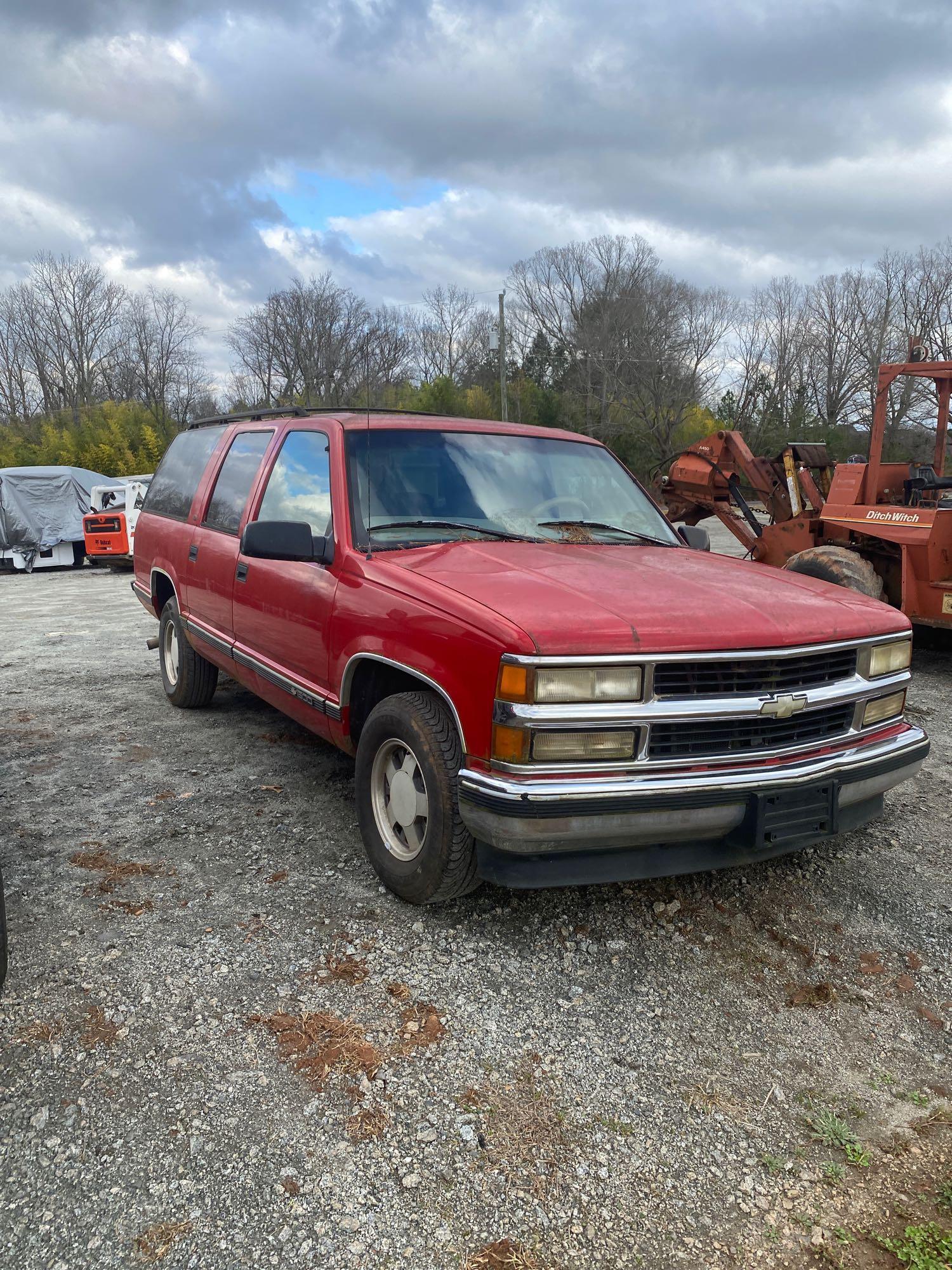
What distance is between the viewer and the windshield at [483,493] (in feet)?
11.9

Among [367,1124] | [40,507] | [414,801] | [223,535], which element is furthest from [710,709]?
[40,507]

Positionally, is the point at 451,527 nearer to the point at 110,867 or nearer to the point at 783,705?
the point at 783,705

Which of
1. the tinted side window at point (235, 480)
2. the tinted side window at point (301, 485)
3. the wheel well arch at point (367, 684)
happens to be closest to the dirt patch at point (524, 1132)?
the wheel well arch at point (367, 684)

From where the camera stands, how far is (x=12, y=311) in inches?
1748

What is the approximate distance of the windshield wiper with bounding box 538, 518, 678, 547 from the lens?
390cm

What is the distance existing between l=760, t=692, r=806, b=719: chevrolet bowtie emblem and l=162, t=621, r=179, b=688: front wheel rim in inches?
167

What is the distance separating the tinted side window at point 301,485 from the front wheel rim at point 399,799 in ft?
3.44

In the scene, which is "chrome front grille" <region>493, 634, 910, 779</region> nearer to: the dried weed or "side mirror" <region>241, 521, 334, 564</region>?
the dried weed

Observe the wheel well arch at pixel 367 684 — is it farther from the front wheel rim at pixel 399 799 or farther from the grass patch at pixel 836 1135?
the grass patch at pixel 836 1135

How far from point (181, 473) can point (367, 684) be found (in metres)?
3.07

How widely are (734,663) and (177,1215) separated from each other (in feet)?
6.88

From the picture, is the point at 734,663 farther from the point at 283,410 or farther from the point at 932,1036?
the point at 283,410

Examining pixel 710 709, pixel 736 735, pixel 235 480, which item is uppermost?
pixel 235 480

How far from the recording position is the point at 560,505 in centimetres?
397
